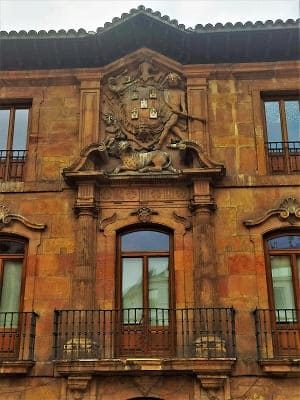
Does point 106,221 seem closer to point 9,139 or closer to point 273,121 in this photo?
point 9,139

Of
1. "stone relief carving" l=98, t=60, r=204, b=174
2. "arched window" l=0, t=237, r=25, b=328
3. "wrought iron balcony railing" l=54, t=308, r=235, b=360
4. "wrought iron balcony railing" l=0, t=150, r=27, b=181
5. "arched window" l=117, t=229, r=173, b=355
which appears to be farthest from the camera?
"wrought iron balcony railing" l=0, t=150, r=27, b=181

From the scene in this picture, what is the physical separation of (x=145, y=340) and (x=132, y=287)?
1.18 metres

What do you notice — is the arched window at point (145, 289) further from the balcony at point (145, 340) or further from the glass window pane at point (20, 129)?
the glass window pane at point (20, 129)

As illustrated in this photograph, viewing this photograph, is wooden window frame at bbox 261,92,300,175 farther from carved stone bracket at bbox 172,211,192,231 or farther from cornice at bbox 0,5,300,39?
carved stone bracket at bbox 172,211,192,231

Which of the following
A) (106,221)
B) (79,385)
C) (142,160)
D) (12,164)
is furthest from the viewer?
(12,164)

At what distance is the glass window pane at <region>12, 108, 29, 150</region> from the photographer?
14.1 m

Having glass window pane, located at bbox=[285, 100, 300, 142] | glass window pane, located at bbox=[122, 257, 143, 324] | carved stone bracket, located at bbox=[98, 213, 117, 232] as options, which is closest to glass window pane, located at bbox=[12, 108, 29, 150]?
carved stone bracket, located at bbox=[98, 213, 117, 232]

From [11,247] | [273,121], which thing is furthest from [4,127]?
[273,121]

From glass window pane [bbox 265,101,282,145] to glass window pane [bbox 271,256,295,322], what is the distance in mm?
2594

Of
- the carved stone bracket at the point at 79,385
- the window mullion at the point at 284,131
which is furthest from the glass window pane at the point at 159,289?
the window mullion at the point at 284,131

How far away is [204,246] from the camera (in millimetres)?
12461

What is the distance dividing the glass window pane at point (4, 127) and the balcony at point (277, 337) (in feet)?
21.6

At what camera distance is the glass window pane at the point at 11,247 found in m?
13.1

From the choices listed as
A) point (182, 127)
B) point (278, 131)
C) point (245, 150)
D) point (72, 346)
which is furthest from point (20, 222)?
point (278, 131)
